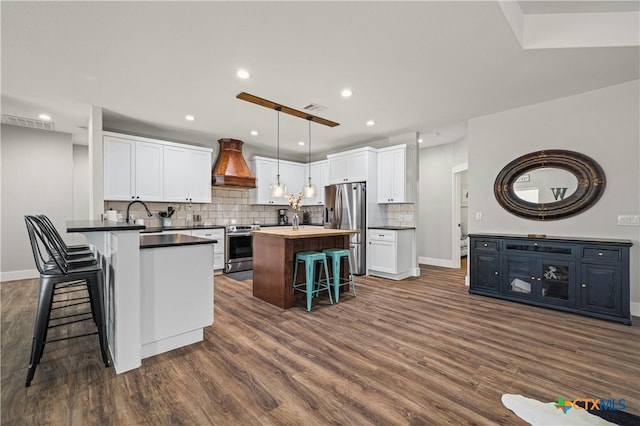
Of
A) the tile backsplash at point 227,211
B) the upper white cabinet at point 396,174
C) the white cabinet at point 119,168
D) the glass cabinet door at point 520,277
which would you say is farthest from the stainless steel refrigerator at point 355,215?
the white cabinet at point 119,168

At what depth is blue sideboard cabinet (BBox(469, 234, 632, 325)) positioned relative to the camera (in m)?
3.07

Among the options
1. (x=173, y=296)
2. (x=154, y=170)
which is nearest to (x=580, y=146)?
(x=173, y=296)

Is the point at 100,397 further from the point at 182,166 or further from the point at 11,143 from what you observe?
the point at 11,143

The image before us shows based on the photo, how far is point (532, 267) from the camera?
142 inches

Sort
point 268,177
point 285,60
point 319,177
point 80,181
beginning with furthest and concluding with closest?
point 319,177, point 268,177, point 80,181, point 285,60

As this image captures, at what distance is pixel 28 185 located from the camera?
16.1ft

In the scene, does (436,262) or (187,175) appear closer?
(187,175)

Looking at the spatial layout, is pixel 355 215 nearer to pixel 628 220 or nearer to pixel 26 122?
pixel 628 220

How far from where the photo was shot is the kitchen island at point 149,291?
7.00ft

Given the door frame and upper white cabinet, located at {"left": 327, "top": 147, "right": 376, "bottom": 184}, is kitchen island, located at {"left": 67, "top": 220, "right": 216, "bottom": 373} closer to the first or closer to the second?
upper white cabinet, located at {"left": 327, "top": 147, "right": 376, "bottom": 184}

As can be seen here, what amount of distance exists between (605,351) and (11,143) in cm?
841

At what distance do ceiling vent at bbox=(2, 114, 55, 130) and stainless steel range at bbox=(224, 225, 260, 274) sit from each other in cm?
339

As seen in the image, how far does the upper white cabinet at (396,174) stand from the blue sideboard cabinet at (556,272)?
1553 mm

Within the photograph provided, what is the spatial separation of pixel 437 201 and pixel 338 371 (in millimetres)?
5082
